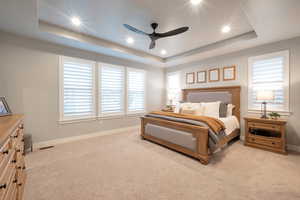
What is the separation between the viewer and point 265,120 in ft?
9.88

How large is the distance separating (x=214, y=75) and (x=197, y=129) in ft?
8.60

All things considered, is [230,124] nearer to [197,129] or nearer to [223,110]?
[223,110]

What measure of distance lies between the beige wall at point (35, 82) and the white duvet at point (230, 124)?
3.80m

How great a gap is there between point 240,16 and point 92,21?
2.93m

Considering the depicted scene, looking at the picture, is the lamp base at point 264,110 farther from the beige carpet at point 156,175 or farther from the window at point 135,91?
the window at point 135,91

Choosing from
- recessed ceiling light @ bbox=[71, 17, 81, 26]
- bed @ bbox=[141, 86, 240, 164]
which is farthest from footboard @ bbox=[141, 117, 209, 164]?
recessed ceiling light @ bbox=[71, 17, 81, 26]

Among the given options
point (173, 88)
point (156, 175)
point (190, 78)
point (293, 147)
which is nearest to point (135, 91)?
point (173, 88)

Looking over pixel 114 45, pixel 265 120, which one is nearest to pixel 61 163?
pixel 114 45

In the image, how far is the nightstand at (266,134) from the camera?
9.31 feet

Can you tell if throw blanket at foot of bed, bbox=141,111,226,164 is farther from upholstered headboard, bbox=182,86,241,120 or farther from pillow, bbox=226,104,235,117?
upholstered headboard, bbox=182,86,241,120

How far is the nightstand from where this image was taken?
284 centimetres

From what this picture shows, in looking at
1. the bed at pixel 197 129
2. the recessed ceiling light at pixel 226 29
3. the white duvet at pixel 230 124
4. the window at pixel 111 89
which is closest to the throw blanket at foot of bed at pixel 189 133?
the bed at pixel 197 129

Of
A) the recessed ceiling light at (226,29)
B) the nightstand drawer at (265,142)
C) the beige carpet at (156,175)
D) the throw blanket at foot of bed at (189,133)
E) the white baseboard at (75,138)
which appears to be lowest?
the beige carpet at (156,175)

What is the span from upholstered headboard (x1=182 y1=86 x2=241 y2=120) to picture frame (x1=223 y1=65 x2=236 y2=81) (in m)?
0.29
